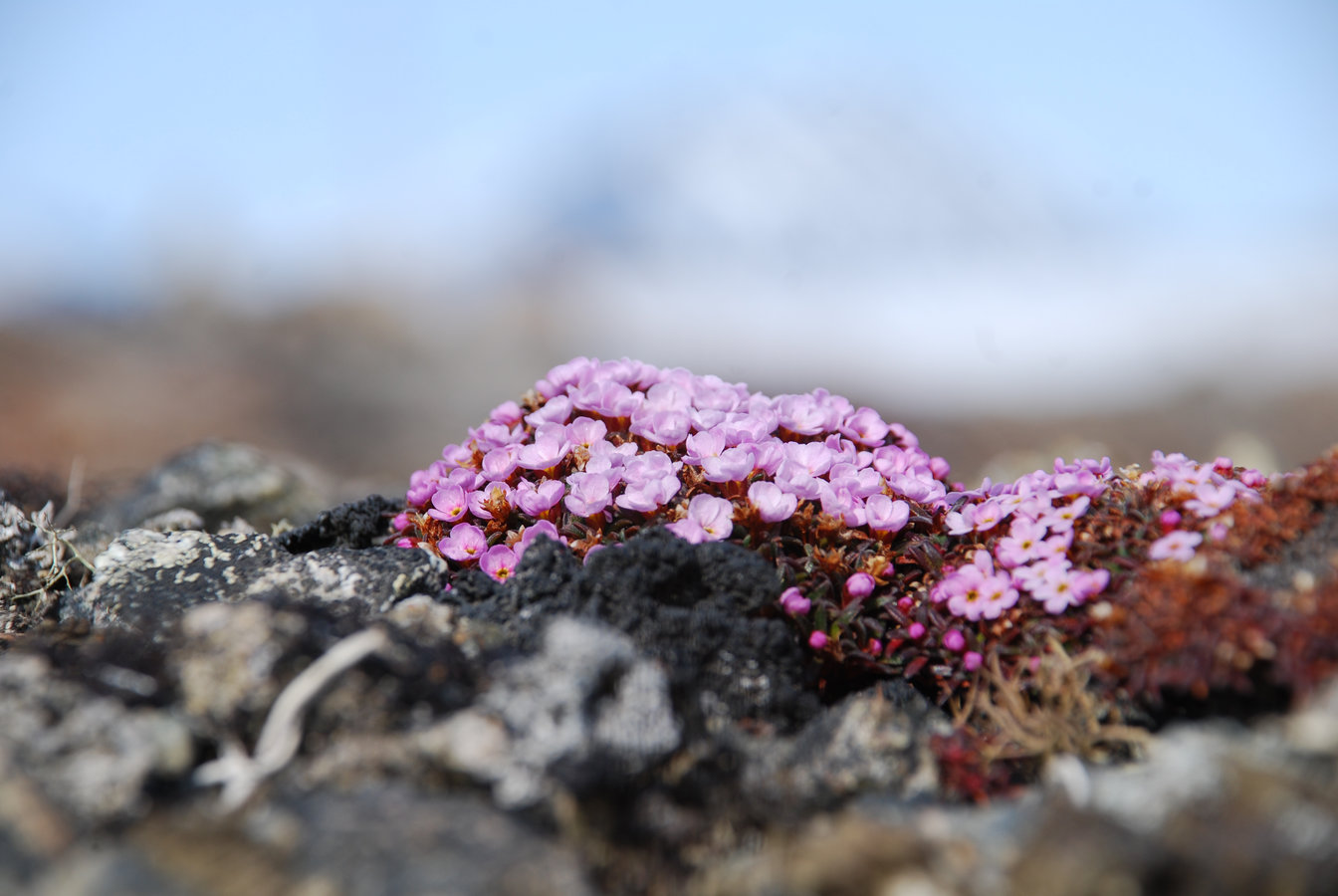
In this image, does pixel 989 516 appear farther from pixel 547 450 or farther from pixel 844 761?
pixel 547 450

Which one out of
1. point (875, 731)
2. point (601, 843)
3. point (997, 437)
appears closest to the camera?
point (601, 843)

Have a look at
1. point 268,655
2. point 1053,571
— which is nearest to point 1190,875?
point 1053,571

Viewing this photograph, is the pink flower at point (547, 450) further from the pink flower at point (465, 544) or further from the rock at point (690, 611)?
the rock at point (690, 611)

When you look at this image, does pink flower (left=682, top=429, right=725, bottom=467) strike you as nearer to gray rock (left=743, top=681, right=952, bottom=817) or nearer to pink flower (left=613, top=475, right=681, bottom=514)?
pink flower (left=613, top=475, right=681, bottom=514)

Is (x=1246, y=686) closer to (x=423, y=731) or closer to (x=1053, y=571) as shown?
(x=1053, y=571)

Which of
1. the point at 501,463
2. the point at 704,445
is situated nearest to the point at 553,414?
the point at 501,463

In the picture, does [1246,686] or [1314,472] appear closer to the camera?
[1246,686]

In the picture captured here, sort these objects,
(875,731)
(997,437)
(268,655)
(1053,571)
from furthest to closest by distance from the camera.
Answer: (997,437) → (1053,571) → (875,731) → (268,655)
